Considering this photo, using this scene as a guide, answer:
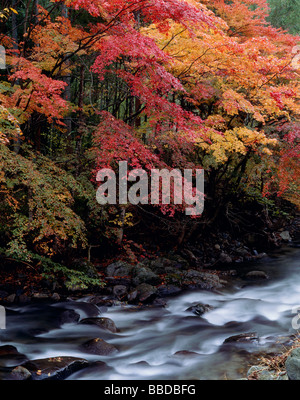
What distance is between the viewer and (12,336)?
21.9 feet

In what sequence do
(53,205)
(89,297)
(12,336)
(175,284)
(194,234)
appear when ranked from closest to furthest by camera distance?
(12,336)
(53,205)
(89,297)
(175,284)
(194,234)

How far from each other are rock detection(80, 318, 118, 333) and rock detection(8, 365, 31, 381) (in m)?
2.23

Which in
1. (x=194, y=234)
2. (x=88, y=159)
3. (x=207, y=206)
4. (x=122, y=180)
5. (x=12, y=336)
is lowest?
(x=12, y=336)

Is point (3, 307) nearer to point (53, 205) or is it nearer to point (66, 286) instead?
point (66, 286)

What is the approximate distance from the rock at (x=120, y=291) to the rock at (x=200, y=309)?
1747mm

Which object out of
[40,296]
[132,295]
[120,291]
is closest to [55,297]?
[40,296]

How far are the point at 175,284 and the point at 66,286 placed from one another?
124 inches

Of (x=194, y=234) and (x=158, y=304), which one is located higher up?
(x=194, y=234)

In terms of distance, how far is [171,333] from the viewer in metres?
7.28

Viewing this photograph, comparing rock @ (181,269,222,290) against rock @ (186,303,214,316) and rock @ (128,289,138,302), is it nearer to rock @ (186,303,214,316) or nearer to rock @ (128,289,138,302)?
rock @ (186,303,214,316)

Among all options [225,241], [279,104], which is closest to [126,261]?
[225,241]

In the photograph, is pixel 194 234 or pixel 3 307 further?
pixel 194 234

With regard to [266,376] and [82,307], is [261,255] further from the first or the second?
[266,376]

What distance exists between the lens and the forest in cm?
752
